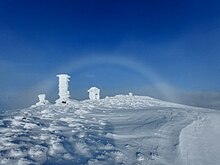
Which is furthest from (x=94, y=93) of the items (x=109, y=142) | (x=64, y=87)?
(x=109, y=142)

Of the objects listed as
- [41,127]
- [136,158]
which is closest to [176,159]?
[136,158]

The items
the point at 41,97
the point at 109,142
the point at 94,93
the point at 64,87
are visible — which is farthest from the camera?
the point at 94,93

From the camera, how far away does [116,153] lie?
10.0m

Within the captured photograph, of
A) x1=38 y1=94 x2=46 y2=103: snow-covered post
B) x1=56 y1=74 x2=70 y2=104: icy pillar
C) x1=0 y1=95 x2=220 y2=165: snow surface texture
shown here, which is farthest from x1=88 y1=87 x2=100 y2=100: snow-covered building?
x1=0 y1=95 x2=220 y2=165: snow surface texture

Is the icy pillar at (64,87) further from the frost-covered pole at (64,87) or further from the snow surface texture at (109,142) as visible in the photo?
the snow surface texture at (109,142)

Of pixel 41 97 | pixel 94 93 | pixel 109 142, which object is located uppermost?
pixel 94 93

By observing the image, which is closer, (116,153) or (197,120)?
(116,153)

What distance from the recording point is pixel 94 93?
109 feet

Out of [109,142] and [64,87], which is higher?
[64,87]

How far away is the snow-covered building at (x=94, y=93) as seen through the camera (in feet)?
109

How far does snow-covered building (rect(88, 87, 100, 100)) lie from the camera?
109ft

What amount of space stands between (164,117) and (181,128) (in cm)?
295

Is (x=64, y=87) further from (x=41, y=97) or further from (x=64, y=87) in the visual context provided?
(x=41, y=97)

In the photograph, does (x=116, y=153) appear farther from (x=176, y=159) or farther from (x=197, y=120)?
(x=197, y=120)
